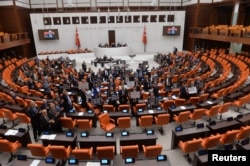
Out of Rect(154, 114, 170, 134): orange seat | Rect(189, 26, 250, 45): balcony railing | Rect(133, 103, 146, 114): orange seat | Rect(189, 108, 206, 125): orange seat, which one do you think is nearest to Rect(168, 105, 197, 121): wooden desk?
Rect(189, 108, 206, 125): orange seat

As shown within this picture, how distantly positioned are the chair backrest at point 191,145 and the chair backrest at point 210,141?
0.52 ft

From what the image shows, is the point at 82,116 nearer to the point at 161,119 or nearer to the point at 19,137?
the point at 19,137

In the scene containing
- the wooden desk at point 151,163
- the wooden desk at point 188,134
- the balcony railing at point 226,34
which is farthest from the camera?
the balcony railing at point 226,34

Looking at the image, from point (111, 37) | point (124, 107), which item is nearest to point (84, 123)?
point (124, 107)

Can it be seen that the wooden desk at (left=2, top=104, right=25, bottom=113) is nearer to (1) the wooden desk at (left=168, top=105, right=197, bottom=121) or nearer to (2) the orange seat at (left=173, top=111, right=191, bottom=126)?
(1) the wooden desk at (left=168, top=105, right=197, bottom=121)

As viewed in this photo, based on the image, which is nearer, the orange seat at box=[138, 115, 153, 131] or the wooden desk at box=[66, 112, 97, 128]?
the orange seat at box=[138, 115, 153, 131]

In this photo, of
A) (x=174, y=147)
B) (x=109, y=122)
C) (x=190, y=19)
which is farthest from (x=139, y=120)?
(x=190, y=19)

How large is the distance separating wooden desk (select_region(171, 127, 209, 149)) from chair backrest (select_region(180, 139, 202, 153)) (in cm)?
51

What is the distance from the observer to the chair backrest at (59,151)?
6.10 metres

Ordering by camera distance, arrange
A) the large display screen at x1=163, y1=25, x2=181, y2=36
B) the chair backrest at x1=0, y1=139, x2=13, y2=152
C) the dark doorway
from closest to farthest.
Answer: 1. the chair backrest at x1=0, y1=139, x2=13, y2=152
2. the dark doorway
3. the large display screen at x1=163, y1=25, x2=181, y2=36

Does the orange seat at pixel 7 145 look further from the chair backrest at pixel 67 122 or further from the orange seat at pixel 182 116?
the orange seat at pixel 182 116

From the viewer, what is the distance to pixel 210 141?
6.43m

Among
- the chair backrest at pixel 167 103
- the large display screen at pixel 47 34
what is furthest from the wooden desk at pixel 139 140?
the large display screen at pixel 47 34

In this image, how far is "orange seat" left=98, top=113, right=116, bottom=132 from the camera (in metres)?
8.12
